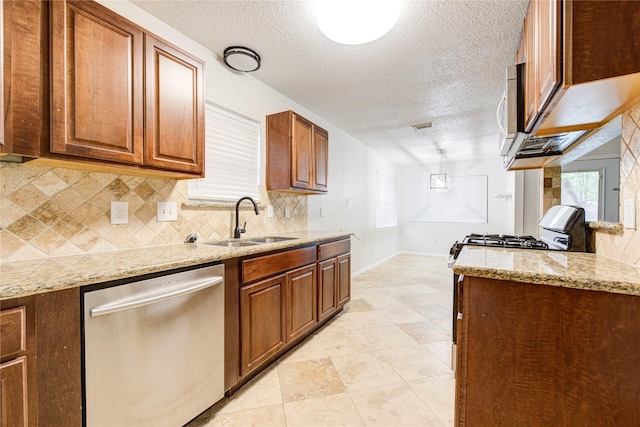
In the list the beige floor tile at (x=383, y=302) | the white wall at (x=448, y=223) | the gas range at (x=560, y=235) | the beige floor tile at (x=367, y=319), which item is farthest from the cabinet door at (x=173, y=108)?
the white wall at (x=448, y=223)

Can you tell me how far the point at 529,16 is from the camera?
4.90ft

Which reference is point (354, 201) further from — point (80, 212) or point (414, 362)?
point (80, 212)

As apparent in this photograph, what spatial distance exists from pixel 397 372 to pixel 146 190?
2129mm

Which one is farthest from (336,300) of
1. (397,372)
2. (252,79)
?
(252,79)

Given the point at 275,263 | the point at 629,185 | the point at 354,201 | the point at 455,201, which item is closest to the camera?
the point at 629,185

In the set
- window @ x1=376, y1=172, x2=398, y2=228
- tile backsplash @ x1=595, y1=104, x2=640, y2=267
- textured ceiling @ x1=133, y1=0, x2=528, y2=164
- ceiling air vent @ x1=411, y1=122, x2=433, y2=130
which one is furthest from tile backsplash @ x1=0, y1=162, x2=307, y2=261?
window @ x1=376, y1=172, x2=398, y2=228

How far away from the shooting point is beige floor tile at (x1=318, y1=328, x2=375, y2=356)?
2.27 metres

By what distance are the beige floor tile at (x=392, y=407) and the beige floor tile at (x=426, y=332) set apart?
2.51 ft

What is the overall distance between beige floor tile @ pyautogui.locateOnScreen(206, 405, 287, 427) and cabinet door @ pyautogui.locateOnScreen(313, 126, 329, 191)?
2.00m

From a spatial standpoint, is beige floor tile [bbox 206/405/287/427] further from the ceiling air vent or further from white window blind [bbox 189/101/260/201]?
the ceiling air vent

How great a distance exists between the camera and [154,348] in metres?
1.24

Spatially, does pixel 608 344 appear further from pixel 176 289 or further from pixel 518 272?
pixel 176 289

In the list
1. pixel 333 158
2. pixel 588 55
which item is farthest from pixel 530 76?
pixel 333 158

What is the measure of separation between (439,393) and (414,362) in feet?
1.18
